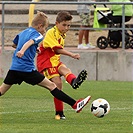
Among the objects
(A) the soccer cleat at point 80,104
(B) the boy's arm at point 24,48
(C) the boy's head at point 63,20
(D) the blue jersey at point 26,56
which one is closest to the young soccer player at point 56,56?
(C) the boy's head at point 63,20

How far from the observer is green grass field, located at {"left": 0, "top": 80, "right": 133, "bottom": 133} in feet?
31.7

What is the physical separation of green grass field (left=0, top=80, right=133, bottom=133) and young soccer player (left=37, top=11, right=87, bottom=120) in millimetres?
515

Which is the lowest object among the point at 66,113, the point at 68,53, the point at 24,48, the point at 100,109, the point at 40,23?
the point at 66,113

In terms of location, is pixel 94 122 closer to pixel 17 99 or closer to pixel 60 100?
pixel 60 100

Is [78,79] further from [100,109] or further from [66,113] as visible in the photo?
[66,113]

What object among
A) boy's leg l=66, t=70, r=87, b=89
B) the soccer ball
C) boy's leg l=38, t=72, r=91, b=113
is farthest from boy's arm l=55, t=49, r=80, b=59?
the soccer ball

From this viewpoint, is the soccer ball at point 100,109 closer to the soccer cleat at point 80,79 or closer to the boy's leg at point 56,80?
the soccer cleat at point 80,79

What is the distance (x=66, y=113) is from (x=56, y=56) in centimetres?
102

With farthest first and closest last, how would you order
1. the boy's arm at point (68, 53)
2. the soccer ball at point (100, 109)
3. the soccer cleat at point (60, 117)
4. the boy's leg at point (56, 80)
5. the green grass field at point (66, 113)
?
the boy's leg at point (56, 80)
the soccer cleat at point (60, 117)
the boy's arm at point (68, 53)
the soccer ball at point (100, 109)
the green grass field at point (66, 113)

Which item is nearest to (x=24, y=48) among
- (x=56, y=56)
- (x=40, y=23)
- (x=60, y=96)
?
(x=40, y=23)

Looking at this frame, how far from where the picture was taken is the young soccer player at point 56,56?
1102 cm

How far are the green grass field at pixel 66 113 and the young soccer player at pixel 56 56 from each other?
51 cm

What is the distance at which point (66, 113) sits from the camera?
38.4ft

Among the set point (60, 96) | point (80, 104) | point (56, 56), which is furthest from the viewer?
point (56, 56)
